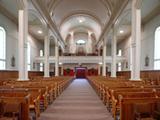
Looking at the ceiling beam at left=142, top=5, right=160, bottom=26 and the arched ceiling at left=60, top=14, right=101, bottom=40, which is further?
the arched ceiling at left=60, top=14, right=101, bottom=40

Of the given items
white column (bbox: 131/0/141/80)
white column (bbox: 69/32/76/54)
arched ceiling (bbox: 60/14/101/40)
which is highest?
arched ceiling (bbox: 60/14/101/40)

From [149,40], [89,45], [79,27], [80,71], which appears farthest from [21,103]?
[89,45]

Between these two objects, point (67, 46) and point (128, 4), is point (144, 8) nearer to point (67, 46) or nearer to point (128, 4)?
point (128, 4)

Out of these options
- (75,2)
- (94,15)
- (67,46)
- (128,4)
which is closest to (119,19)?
(128,4)

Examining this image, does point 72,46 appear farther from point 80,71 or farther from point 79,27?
point 80,71

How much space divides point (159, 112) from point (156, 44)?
55.8 feet

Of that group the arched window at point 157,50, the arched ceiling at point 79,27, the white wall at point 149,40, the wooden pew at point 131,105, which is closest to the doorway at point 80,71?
the arched ceiling at point 79,27

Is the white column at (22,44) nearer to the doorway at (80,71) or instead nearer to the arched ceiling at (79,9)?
the arched ceiling at (79,9)

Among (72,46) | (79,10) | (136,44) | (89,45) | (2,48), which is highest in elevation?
(79,10)

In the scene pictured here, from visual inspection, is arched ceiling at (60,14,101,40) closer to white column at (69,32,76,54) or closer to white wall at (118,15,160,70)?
white column at (69,32,76,54)

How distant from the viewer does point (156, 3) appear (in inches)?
724

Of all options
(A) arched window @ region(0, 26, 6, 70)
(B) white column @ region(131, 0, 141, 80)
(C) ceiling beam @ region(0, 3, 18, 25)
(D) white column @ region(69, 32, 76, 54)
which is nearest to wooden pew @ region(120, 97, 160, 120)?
(B) white column @ region(131, 0, 141, 80)

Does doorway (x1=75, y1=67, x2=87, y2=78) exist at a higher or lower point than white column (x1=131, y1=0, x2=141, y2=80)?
lower

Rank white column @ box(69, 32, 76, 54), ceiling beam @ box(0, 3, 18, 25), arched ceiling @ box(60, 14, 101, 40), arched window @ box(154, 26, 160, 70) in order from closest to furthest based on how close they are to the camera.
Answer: ceiling beam @ box(0, 3, 18, 25) → arched window @ box(154, 26, 160, 70) → arched ceiling @ box(60, 14, 101, 40) → white column @ box(69, 32, 76, 54)
